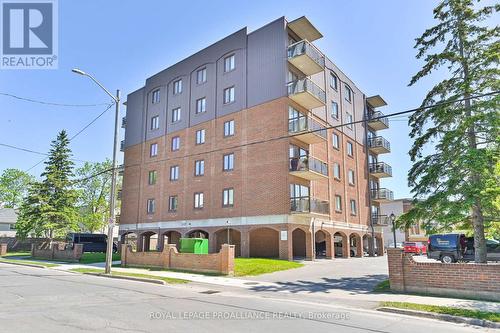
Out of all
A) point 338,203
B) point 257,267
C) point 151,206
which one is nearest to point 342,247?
point 338,203

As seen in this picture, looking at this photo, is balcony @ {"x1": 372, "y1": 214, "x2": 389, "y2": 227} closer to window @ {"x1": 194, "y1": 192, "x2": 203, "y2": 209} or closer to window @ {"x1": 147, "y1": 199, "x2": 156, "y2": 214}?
window @ {"x1": 194, "y1": 192, "x2": 203, "y2": 209}

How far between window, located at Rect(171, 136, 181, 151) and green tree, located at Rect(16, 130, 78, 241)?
15378 millimetres

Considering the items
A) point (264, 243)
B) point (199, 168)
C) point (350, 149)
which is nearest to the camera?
point (264, 243)

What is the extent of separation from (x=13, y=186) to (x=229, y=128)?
2510 inches

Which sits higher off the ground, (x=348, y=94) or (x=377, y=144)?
(x=348, y=94)

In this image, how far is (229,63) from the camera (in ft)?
105

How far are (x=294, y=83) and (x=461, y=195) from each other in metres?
16.3

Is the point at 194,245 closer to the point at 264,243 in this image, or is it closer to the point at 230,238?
the point at 264,243

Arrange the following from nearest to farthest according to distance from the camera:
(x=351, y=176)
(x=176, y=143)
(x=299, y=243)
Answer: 1. (x=299, y=243)
2. (x=176, y=143)
3. (x=351, y=176)

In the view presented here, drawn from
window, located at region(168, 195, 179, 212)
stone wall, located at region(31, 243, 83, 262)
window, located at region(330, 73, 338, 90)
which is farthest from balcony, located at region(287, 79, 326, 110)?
stone wall, located at region(31, 243, 83, 262)

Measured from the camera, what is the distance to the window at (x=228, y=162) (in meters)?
30.2

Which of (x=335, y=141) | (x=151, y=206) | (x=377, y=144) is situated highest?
(x=377, y=144)

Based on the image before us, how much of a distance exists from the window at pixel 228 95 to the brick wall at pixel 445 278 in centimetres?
2131

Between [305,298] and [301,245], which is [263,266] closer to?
[305,298]
